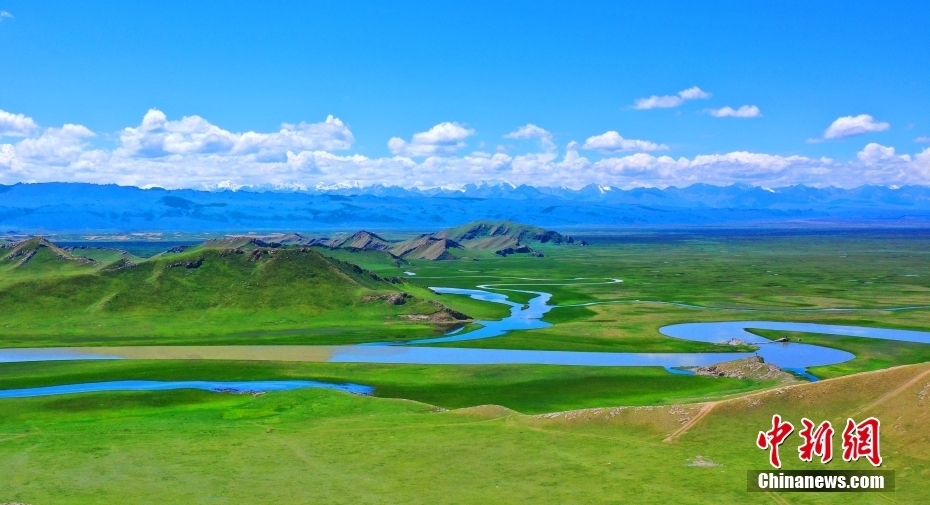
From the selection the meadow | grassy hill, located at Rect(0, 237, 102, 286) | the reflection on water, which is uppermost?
grassy hill, located at Rect(0, 237, 102, 286)

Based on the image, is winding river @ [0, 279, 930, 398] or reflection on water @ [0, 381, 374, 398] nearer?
reflection on water @ [0, 381, 374, 398]

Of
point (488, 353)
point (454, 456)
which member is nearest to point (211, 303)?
point (488, 353)

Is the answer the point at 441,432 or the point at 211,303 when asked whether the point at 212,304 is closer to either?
the point at 211,303

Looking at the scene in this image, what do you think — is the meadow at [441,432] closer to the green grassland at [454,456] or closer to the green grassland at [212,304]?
the green grassland at [454,456]

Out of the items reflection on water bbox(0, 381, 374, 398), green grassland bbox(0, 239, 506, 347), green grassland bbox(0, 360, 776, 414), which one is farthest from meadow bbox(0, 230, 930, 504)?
green grassland bbox(0, 239, 506, 347)

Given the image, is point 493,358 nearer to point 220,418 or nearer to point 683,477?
point 220,418

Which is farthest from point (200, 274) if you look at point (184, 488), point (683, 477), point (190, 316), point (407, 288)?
point (683, 477)

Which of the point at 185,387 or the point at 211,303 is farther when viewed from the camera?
the point at 211,303

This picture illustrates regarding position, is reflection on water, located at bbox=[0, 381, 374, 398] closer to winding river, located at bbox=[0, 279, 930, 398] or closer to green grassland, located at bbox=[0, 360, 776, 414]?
winding river, located at bbox=[0, 279, 930, 398]
